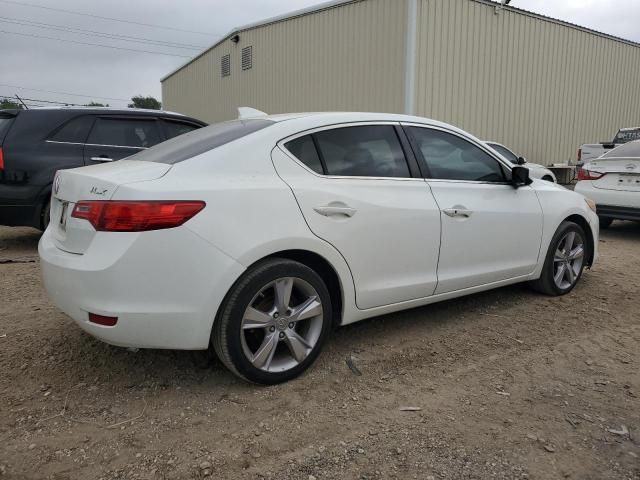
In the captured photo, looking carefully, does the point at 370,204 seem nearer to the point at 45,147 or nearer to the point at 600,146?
the point at 45,147

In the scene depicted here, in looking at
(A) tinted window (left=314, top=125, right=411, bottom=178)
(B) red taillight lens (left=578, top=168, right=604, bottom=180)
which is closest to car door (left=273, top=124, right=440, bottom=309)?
(A) tinted window (left=314, top=125, right=411, bottom=178)

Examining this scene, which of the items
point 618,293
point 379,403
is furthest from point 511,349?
point 618,293

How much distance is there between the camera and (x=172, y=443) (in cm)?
241

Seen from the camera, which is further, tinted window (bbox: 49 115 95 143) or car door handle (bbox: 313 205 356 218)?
tinted window (bbox: 49 115 95 143)

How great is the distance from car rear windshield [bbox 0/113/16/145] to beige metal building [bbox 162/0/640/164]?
8781mm

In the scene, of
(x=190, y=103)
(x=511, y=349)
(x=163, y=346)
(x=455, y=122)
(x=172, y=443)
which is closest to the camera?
(x=172, y=443)

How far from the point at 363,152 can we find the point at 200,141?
1002mm

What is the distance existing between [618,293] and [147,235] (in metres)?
4.21

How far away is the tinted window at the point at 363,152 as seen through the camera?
318cm

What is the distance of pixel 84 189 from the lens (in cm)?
270

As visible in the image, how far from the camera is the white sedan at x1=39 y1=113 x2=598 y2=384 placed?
8.25 ft

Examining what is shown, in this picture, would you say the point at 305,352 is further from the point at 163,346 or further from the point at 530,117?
the point at 530,117

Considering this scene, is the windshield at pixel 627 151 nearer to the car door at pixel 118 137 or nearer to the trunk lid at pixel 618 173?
the trunk lid at pixel 618 173

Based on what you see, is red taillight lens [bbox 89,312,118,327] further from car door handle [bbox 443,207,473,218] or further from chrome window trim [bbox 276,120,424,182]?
car door handle [bbox 443,207,473,218]
